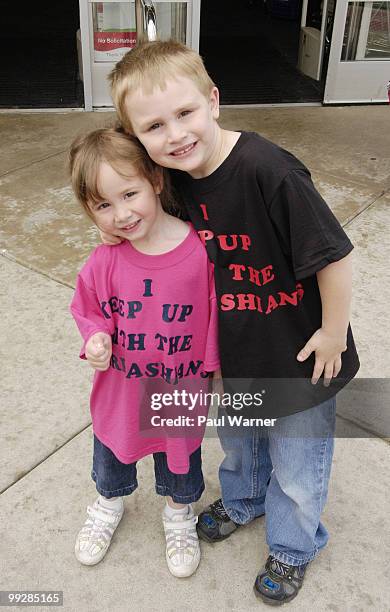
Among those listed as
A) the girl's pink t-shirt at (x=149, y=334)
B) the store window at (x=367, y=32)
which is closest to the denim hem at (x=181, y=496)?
the girl's pink t-shirt at (x=149, y=334)

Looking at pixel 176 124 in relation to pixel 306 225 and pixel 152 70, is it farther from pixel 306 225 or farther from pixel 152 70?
pixel 306 225

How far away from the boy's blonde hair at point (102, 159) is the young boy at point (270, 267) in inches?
1.6

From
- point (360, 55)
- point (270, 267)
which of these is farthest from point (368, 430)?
point (360, 55)

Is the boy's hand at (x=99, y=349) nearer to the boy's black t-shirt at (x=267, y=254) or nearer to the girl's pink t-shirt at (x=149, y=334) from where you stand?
the girl's pink t-shirt at (x=149, y=334)

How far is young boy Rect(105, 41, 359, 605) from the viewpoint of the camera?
4.59 ft

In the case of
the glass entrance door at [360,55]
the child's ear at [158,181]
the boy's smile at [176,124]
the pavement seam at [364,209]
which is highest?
the boy's smile at [176,124]

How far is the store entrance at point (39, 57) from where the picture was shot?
559 centimetres

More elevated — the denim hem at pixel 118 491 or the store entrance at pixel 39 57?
the denim hem at pixel 118 491

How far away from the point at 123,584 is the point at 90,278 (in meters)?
Result: 0.89

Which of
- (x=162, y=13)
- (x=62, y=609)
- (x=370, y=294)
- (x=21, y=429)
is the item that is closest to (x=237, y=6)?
(x=162, y=13)

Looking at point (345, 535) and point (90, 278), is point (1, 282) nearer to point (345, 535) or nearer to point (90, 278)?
point (90, 278)

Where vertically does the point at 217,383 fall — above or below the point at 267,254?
below

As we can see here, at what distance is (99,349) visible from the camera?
1577 mm

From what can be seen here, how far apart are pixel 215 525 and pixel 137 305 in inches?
32.2
